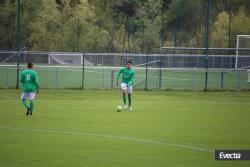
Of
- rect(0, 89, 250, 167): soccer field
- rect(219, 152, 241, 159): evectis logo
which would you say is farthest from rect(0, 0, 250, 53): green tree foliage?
rect(219, 152, 241, 159): evectis logo

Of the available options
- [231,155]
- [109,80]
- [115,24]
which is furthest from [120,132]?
[115,24]

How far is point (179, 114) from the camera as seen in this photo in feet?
91.6

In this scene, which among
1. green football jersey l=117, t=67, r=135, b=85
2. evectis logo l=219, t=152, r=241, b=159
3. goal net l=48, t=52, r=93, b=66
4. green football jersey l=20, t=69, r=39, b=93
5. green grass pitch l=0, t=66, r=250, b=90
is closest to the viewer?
evectis logo l=219, t=152, r=241, b=159

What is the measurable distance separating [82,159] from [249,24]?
56.8 m

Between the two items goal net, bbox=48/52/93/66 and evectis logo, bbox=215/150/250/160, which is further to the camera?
goal net, bbox=48/52/93/66

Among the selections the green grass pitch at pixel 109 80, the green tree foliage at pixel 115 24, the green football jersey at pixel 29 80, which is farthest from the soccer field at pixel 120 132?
the green tree foliage at pixel 115 24

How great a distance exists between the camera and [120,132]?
824 inches

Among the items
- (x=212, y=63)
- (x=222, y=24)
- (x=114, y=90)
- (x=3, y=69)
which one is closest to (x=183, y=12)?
(x=222, y=24)

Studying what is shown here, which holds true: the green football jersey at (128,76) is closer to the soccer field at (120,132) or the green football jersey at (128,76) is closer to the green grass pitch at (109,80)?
the soccer field at (120,132)

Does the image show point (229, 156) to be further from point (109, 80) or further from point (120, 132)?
point (109, 80)

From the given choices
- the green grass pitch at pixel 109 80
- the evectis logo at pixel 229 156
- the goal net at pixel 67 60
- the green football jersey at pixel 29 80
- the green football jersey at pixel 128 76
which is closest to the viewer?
the evectis logo at pixel 229 156

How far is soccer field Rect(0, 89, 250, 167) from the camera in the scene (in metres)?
15.7

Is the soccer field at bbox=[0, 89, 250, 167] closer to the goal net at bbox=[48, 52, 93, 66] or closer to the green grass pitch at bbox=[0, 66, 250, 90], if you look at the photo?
the green grass pitch at bbox=[0, 66, 250, 90]

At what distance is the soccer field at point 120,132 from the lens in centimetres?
1569
